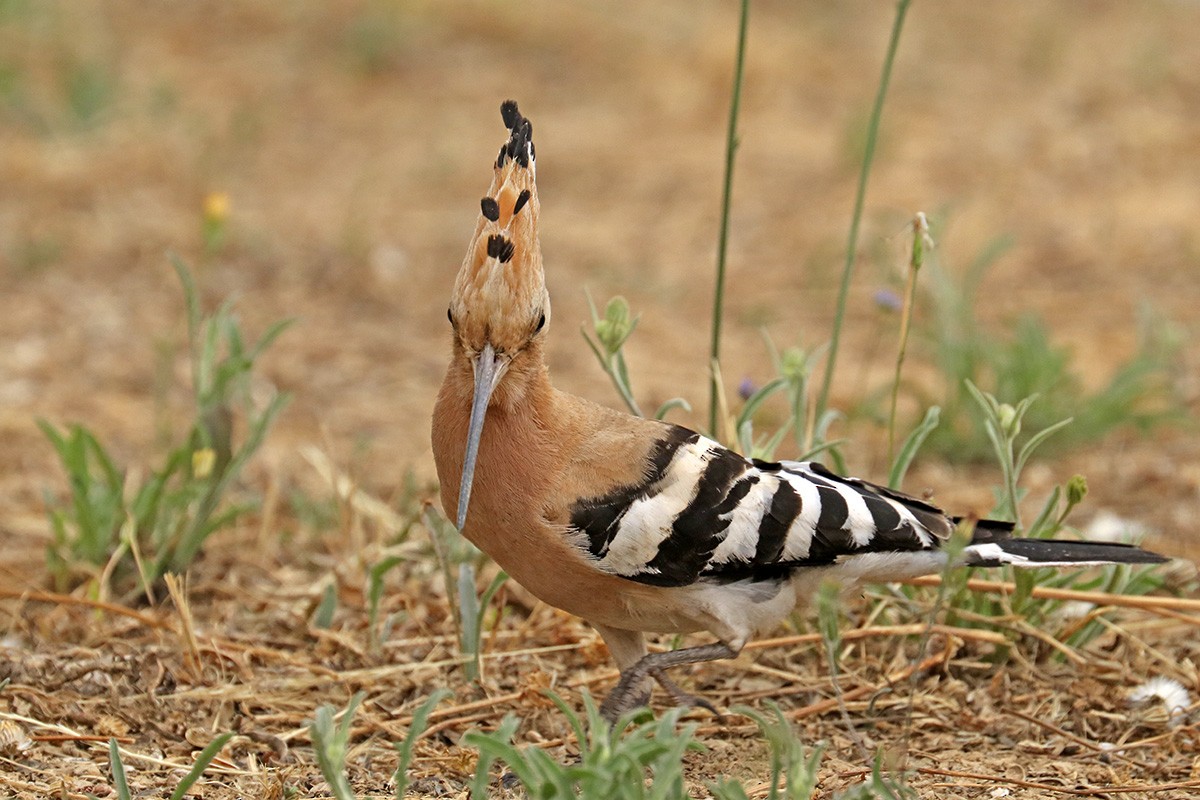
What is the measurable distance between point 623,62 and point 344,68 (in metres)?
1.55

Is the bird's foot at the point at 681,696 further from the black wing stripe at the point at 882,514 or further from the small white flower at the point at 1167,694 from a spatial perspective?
the small white flower at the point at 1167,694

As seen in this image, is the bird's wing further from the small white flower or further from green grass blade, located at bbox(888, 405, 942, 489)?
the small white flower

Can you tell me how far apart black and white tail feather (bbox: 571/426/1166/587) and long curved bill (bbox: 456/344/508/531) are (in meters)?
0.20

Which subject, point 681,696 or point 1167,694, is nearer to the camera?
point 681,696

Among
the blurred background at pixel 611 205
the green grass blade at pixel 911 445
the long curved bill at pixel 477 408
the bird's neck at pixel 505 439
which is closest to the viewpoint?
the long curved bill at pixel 477 408

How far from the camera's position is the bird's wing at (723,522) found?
247cm

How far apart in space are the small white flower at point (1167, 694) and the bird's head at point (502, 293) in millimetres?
1379

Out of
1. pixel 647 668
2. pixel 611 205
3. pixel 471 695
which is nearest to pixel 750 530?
pixel 647 668

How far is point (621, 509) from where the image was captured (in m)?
2.51

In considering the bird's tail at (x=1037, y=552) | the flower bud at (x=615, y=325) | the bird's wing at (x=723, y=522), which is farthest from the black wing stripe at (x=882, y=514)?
the flower bud at (x=615, y=325)

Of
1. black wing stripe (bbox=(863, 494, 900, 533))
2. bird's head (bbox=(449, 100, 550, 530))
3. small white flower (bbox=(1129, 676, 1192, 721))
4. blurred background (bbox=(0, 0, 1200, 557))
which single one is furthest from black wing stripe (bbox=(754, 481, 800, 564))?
blurred background (bbox=(0, 0, 1200, 557))

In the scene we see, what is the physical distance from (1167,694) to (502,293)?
5.05 ft

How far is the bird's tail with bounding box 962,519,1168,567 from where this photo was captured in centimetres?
256

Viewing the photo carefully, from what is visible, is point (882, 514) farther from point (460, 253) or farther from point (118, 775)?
point (460, 253)
